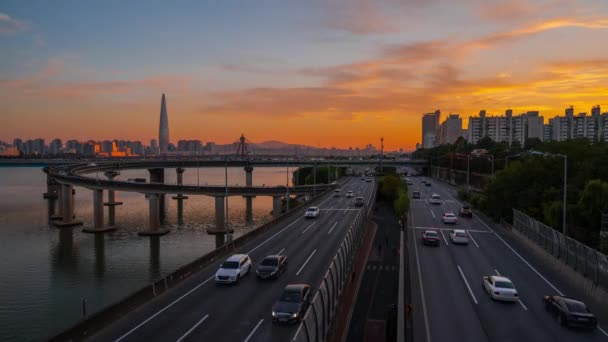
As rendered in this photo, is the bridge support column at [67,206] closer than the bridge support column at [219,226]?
No

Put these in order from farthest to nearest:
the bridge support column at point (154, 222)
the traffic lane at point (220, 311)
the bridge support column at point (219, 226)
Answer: the bridge support column at point (154, 222) < the bridge support column at point (219, 226) < the traffic lane at point (220, 311)

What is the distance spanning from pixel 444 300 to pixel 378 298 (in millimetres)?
5008

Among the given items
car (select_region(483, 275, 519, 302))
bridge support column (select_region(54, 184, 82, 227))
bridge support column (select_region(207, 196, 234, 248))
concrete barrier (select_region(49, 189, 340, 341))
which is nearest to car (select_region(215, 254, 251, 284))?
concrete barrier (select_region(49, 189, 340, 341))

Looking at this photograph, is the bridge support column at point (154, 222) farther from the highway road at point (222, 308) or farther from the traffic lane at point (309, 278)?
the highway road at point (222, 308)

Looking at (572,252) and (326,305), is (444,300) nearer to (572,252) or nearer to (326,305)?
(326,305)

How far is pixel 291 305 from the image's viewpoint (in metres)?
21.1

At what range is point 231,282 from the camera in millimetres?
26406

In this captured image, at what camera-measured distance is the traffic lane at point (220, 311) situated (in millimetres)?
19562

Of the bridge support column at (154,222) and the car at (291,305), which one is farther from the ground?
the car at (291,305)

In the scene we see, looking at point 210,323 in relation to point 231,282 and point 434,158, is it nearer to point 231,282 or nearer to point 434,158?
point 231,282

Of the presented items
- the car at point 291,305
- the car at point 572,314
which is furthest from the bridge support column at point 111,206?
the car at point 572,314

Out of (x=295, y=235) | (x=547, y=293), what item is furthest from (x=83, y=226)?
(x=547, y=293)

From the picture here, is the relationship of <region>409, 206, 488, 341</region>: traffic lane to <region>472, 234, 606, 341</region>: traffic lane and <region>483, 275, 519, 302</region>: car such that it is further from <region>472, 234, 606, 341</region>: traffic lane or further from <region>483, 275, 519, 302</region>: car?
<region>472, 234, 606, 341</region>: traffic lane

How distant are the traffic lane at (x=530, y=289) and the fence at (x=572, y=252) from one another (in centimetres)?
227
